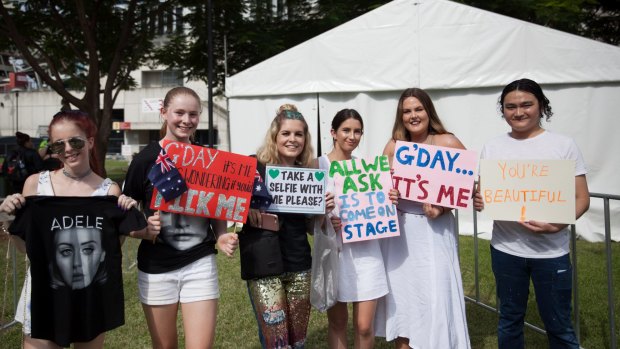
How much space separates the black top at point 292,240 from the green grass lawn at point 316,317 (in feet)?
5.43

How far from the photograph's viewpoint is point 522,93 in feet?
9.74

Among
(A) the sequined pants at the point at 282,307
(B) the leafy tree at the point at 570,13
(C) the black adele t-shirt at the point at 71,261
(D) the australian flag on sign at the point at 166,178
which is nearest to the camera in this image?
(C) the black adele t-shirt at the point at 71,261

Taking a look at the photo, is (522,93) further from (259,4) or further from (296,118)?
(259,4)

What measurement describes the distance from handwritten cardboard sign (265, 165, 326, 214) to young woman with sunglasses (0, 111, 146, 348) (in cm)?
76

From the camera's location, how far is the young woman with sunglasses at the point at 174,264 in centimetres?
260

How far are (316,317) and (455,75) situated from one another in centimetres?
494

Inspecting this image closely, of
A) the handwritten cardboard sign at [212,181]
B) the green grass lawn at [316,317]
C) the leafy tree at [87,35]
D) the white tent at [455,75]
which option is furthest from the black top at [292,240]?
the leafy tree at [87,35]

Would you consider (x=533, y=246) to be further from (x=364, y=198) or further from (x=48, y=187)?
(x=48, y=187)

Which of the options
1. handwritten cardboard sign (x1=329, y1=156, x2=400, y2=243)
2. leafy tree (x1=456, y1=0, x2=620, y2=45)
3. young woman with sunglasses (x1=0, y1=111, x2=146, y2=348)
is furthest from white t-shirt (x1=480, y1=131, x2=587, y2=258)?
leafy tree (x1=456, y1=0, x2=620, y2=45)

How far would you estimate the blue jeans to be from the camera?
9.53ft

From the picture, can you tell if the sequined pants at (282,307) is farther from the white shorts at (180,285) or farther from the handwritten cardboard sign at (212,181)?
the handwritten cardboard sign at (212,181)

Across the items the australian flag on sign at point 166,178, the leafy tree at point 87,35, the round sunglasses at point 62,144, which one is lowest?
the australian flag on sign at point 166,178

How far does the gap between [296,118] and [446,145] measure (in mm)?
963

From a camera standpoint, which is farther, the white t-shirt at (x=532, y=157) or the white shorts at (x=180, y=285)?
the white t-shirt at (x=532, y=157)
